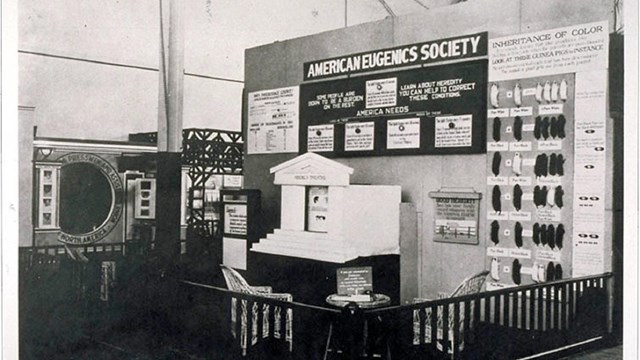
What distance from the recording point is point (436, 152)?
4797mm

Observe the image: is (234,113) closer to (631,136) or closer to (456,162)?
(456,162)

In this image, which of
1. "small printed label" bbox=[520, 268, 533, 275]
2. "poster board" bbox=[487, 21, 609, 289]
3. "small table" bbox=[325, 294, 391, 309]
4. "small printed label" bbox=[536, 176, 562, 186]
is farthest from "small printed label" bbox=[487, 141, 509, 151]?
"small table" bbox=[325, 294, 391, 309]

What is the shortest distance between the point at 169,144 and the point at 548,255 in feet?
10.5

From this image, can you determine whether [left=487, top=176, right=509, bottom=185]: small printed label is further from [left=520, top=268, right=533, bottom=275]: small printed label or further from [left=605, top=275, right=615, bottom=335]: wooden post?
[left=605, top=275, right=615, bottom=335]: wooden post

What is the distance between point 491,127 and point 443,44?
780 mm

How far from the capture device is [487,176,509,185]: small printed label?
441cm

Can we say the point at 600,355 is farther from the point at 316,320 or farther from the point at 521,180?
the point at 316,320

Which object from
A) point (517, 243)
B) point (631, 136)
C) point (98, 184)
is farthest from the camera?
point (98, 184)

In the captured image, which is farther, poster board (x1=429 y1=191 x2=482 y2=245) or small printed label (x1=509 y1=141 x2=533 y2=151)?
poster board (x1=429 y1=191 x2=482 y2=245)

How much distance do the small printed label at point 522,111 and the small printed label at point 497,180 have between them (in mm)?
451

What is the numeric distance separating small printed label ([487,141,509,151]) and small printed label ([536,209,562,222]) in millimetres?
505

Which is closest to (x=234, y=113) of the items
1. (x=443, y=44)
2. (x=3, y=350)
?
(x=443, y=44)

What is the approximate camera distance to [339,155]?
555cm

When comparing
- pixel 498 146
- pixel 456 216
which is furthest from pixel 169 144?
pixel 498 146
